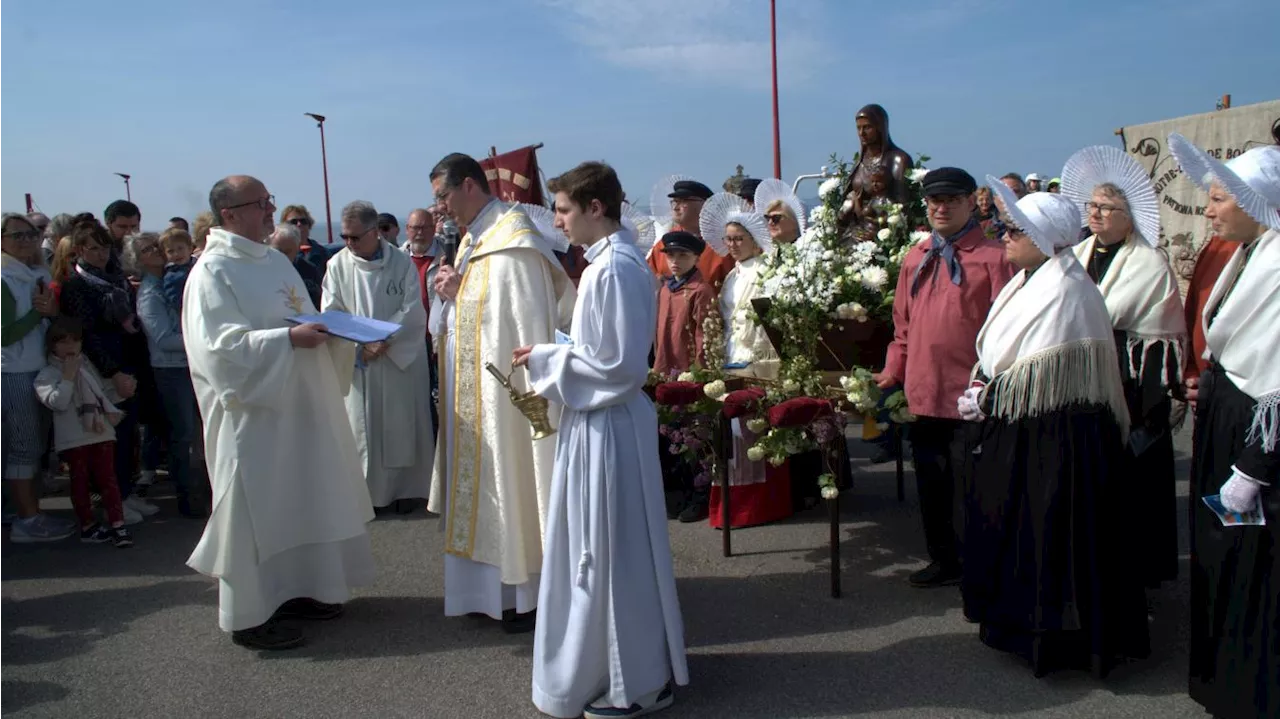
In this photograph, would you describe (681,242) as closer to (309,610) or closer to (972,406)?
(972,406)

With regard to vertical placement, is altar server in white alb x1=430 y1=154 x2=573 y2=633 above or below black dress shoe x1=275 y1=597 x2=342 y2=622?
above

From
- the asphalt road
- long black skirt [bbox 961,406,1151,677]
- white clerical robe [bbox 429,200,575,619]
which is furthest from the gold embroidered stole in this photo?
long black skirt [bbox 961,406,1151,677]

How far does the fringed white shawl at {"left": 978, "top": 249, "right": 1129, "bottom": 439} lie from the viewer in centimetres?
353

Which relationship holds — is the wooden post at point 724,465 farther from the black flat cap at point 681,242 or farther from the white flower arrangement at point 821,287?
the black flat cap at point 681,242

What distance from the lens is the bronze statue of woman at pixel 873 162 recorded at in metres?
6.14

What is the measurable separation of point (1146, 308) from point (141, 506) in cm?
665

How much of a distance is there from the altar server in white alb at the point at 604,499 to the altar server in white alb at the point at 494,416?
0.70 metres

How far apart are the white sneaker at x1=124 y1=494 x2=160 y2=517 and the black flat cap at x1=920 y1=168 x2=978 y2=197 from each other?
230 inches

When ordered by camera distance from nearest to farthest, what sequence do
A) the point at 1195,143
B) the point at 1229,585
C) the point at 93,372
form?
the point at 1229,585 < the point at 93,372 < the point at 1195,143

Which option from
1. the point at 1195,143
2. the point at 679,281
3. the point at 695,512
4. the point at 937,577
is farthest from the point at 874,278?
the point at 1195,143

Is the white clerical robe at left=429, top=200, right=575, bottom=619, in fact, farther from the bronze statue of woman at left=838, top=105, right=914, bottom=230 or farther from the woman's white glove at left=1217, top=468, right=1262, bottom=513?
the bronze statue of woman at left=838, top=105, right=914, bottom=230

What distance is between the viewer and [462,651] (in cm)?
418

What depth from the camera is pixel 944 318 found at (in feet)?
14.4

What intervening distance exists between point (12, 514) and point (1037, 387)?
671cm
